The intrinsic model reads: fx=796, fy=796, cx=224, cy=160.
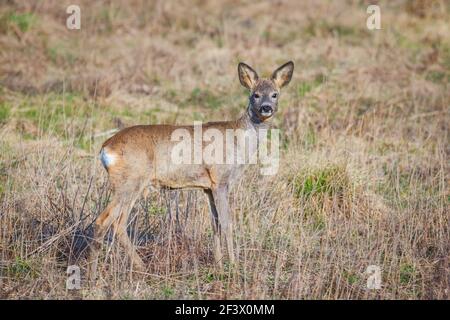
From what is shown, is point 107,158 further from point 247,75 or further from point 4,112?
point 4,112

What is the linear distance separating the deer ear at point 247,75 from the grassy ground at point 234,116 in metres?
1.05

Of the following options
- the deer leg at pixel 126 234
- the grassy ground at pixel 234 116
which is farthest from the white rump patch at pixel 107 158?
the grassy ground at pixel 234 116

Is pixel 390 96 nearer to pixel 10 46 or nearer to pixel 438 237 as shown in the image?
pixel 438 237

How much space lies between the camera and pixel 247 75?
24.6 feet

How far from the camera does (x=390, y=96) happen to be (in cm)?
1207

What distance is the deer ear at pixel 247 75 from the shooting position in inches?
293

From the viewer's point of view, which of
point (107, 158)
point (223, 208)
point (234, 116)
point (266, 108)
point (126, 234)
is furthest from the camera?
point (234, 116)

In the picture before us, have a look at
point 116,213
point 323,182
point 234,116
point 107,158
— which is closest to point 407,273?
point 323,182

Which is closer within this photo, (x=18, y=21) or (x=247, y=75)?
(x=247, y=75)

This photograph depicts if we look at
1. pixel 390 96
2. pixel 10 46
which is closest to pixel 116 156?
pixel 390 96

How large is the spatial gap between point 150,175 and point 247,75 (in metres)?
1.54

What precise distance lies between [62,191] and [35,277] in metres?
1.08

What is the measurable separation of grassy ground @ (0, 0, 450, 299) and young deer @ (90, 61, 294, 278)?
0.18 m

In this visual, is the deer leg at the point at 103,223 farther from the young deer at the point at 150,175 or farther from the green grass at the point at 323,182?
the green grass at the point at 323,182
